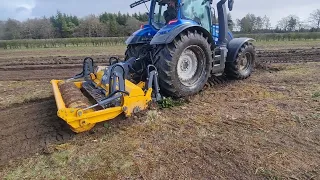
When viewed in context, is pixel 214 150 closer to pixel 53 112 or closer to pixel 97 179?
pixel 97 179

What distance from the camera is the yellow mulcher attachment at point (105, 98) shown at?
3.99 metres

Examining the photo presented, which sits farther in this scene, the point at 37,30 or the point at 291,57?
the point at 37,30

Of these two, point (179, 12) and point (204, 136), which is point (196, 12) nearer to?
point (179, 12)

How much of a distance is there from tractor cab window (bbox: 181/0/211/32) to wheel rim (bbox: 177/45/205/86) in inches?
34.7

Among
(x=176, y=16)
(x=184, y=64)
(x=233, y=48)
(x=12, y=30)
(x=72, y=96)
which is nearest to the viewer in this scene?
(x=72, y=96)

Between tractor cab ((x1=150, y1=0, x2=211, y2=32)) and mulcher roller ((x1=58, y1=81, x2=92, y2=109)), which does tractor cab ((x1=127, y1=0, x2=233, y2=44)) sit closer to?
tractor cab ((x1=150, y1=0, x2=211, y2=32))

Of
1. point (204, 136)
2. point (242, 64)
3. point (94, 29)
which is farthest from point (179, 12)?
point (94, 29)

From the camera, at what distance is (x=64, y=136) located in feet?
13.7

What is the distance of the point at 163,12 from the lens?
6.75 meters

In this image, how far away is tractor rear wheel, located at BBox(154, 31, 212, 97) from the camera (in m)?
5.16

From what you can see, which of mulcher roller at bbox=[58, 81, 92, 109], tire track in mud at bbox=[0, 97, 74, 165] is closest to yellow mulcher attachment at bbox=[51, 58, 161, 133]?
mulcher roller at bbox=[58, 81, 92, 109]

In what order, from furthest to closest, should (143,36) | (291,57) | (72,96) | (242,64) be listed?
(291,57)
(242,64)
(143,36)
(72,96)

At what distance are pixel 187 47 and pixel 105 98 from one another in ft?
6.41

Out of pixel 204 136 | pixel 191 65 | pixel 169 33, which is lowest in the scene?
pixel 204 136
